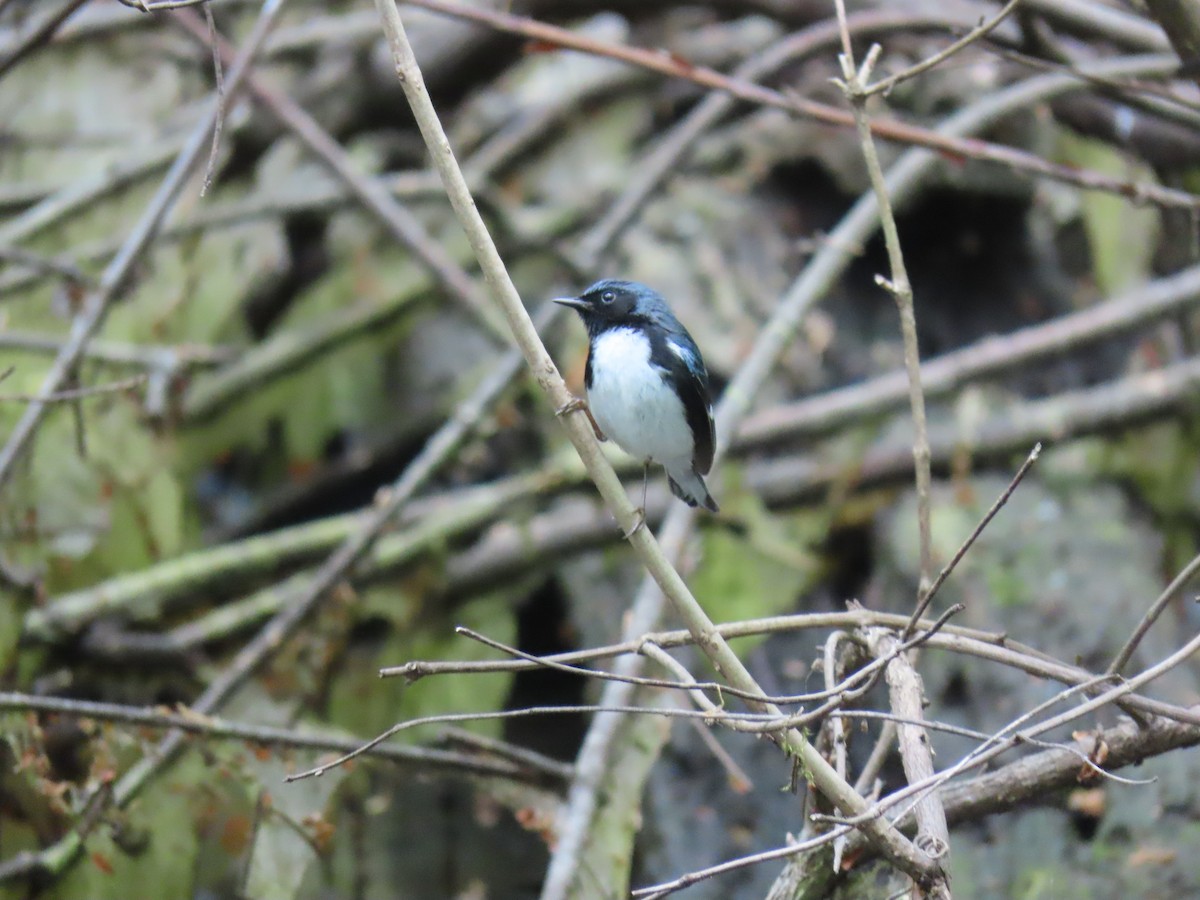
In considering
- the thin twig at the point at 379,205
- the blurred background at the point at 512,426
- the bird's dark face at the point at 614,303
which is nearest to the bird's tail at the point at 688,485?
the bird's dark face at the point at 614,303

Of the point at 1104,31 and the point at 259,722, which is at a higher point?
the point at 1104,31

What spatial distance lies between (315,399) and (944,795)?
4634 millimetres

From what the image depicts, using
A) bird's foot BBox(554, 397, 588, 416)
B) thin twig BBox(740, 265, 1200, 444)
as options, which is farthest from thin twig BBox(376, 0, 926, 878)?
thin twig BBox(740, 265, 1200, 444)

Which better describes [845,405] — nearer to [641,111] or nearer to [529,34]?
[529,34]

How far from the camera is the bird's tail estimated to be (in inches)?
147

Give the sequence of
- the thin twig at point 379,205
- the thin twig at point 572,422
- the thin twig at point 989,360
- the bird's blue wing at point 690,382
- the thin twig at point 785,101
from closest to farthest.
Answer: the thin twig at point 572,422, the bird's blue wing at point 690,382, the thin twig at point 785,101, the thin twig at point 989,360, the thin twig at point 379,205

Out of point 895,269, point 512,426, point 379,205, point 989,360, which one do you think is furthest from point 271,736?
point 989,360

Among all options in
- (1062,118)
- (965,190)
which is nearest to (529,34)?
(1062,118)

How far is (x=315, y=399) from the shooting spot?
21.5 ft

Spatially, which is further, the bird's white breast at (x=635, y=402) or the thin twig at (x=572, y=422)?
the bird's white breast at (x=635, y=402)

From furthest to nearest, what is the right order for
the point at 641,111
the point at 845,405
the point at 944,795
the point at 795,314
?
the point at 641,111, the point at 845,405, the point at 795,314, the point at 944,795

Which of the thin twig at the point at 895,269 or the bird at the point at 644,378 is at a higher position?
the thin twig at the point at 895,269

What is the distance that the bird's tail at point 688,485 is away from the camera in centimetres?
373

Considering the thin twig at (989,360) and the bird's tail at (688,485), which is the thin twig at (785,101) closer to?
the bird's tail at (688,485)
